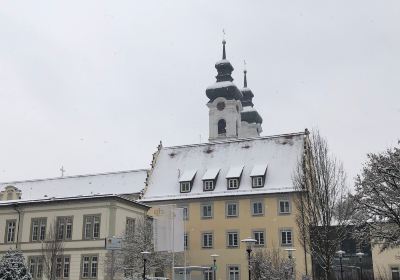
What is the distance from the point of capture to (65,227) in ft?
144

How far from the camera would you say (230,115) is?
3282 inches

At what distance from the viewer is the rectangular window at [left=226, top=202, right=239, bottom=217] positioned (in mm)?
51375

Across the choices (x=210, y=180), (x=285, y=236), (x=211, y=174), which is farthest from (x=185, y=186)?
(x=285, y=236)

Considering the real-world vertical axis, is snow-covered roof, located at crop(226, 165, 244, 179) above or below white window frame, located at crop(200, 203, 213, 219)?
above

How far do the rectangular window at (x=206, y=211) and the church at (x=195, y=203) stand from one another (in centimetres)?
10

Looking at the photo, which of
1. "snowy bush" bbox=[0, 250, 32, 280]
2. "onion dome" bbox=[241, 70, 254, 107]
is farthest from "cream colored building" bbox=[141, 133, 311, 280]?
"onion dome" bbox=[241, 70, 254, 107]

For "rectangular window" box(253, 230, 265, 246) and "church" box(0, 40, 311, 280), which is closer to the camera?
"church" box(0, 40, 311, 280)

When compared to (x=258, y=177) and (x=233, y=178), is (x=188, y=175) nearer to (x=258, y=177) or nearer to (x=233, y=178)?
(x=233, y=178)

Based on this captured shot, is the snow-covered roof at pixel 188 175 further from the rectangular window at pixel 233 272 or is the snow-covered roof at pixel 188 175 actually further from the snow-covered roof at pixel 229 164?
the rectangular window at pixel 233 272

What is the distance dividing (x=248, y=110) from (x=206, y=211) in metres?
49.8

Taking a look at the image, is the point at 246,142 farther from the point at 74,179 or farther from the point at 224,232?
the point at 74,179

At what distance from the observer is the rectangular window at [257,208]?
50.4m

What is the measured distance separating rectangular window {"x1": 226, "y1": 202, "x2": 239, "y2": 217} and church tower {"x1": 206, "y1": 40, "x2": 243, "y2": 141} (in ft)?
104

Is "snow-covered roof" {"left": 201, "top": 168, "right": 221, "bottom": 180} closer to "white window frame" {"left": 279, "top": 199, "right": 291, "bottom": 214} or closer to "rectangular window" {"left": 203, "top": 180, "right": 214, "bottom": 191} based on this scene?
"rectangular window" {"left": 203, "top": 180, "right": 214, "bottom": 191}
